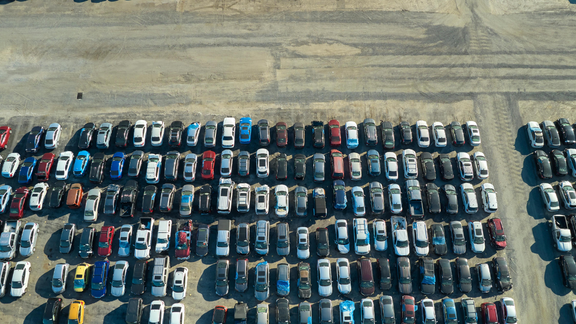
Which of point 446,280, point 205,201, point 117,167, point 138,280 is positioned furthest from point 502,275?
point 117,167

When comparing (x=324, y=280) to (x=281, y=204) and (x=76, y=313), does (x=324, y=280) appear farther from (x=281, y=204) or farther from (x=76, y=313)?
(x=76, y=313)

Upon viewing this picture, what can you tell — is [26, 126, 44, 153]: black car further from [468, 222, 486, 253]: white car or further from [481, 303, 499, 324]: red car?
[481, 303, 499, 324]: red car

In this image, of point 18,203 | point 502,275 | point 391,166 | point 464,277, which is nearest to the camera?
point 464,277

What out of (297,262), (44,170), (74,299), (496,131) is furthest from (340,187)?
(44,170)

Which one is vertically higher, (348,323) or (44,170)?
(44,170)

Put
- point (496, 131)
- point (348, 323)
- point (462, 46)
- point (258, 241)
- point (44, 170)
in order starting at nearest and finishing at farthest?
point (348, 323), point (258, 241), point (44, 170), point (496, 131), point (462, 46)

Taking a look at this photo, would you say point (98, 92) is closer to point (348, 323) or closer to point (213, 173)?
point (213, 173)

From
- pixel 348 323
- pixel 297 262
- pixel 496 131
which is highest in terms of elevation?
pixel 496 131

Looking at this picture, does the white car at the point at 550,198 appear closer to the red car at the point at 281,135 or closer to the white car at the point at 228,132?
the red car at the point at 281,135
